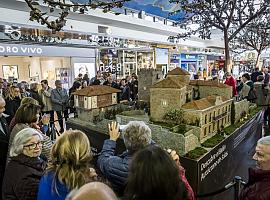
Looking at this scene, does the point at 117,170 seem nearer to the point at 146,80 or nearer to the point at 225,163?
the point at 225,163

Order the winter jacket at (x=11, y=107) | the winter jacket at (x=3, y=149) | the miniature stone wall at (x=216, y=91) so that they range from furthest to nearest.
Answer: the winter jacket at (x=11, y=107) < the miniature stone wall at (x=216, y=91) < the winter jacket at (x=3, y=149)

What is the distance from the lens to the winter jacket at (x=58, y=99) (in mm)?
7422

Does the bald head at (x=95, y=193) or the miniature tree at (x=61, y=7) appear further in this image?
the miniature tree at (x=61, y=7)

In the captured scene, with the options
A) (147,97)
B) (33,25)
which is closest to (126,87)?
(147,97)

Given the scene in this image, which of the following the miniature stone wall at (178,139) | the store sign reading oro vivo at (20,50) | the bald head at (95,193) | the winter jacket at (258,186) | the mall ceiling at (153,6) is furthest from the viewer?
the mall ceiling at (153,6)

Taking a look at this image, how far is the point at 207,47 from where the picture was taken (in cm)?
2675

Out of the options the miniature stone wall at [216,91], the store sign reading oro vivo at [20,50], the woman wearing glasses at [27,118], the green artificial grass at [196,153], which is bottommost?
the green artificial grass at [196,153]

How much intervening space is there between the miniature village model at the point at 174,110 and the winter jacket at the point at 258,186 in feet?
4.79

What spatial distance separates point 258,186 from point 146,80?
3802mm

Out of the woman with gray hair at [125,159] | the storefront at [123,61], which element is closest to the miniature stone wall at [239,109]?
the woman with gray hair at [125,159]

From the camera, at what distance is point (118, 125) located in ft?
9.88

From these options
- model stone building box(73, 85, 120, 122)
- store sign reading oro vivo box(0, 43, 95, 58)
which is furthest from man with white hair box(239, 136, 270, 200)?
store sign reading oro vivo box(0, 43, 95, 58)

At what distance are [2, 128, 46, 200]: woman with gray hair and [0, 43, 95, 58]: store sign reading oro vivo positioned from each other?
794 centimetres

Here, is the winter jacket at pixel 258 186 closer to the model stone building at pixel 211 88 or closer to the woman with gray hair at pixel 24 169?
the woman with gray hair at pixel 24 169
